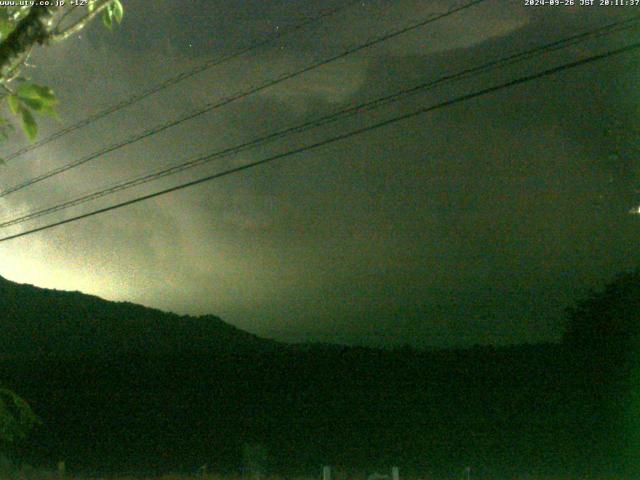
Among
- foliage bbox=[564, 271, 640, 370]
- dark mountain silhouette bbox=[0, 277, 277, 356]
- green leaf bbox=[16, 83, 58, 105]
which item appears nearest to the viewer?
green leaf bbox=[16, 83, 58, 105]

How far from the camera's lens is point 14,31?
295cm

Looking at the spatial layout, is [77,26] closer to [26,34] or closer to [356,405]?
[26,34]

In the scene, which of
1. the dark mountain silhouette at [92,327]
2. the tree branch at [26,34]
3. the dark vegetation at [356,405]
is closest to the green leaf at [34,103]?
the tree branch at [26,34]

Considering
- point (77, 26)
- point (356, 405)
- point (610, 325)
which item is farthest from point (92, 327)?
point (77, 26)

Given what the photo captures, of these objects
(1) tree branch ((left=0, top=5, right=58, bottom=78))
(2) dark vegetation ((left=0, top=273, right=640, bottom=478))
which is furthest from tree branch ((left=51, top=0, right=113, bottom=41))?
(2) dark vegetation ((left=0, top=273, right=640, bottom=478))

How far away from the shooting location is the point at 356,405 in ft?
48.8

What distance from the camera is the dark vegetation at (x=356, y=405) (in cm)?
1302

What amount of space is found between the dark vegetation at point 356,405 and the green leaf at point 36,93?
12065mm

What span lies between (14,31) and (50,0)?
0.19 meters

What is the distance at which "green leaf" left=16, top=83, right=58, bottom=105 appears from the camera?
2688mm

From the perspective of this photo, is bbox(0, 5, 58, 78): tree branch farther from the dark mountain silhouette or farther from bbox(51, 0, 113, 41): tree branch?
the dark mountain silhouette

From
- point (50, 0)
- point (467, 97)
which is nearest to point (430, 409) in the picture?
point (467, 97)

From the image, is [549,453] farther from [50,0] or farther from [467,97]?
[50,0]

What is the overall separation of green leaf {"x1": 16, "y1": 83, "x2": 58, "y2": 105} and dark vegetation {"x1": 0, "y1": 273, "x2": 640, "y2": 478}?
12.1m
